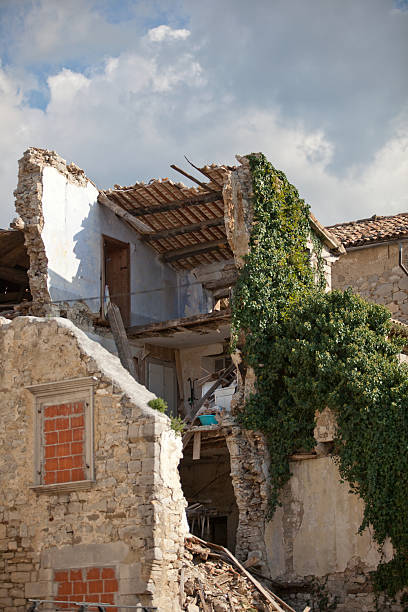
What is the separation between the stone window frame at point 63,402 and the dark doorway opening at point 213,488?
554 cm

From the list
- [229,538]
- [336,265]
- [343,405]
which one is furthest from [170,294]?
[343,405]

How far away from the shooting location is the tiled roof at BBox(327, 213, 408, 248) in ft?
82.9

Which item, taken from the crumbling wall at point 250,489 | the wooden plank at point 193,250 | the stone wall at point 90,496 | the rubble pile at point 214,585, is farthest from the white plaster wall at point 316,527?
the wooden plank at point 193,250

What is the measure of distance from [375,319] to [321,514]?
396 centimetres

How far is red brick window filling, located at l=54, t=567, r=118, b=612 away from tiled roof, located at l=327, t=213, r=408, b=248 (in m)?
13.6

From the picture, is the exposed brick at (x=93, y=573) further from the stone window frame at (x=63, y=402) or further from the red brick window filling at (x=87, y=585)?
the stone window frame at (x=63, y=402)

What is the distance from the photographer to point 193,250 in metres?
24.6

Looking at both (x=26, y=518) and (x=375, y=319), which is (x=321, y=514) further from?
(x=26, y=518)

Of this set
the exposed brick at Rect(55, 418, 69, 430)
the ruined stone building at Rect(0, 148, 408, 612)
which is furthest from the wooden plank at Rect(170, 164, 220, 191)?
the exposed brick at Rect(55, 418, 69, 430)

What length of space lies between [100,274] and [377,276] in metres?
7.75

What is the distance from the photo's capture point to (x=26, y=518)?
15203 mm

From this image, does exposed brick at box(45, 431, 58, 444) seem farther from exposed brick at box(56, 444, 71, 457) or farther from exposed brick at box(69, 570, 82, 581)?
exposed brick at box(69, 570, 82, 581)

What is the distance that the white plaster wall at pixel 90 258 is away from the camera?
70.7 ft

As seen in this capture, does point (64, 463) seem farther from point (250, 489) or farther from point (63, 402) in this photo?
point (250, 489)
